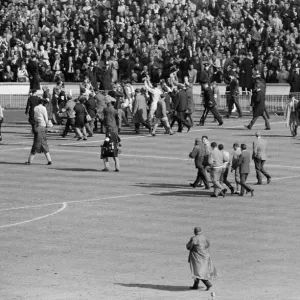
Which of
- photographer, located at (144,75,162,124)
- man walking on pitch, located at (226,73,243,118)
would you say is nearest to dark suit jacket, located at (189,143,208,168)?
photographer, located at (144,75,162,124)

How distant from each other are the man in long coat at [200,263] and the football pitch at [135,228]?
0.26 m

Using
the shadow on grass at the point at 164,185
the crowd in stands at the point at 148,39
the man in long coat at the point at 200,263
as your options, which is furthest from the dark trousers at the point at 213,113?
the man in long coat at the point at 200,263

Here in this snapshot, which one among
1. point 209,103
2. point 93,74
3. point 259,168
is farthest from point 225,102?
point 259,168

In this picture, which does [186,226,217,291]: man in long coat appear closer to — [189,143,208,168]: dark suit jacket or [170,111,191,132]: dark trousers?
[189,143,208,168]: dark suit jacket

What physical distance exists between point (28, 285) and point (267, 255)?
4.99 m

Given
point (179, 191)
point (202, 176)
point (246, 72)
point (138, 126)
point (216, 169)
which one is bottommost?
point (179, 191)

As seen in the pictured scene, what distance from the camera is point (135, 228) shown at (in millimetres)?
27562

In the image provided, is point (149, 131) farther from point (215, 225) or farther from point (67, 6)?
point (215, 225)

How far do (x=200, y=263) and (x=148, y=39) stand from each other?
35.8m

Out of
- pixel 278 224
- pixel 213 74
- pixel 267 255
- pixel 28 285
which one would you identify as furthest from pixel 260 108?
pixel 28 285

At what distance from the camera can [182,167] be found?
37781 millimetres

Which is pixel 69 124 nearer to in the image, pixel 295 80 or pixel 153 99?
pixel 153 99

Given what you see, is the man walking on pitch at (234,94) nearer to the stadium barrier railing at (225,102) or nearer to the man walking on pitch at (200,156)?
the stadium barrier railing at (225,102)

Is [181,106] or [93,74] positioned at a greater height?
[93,74]
